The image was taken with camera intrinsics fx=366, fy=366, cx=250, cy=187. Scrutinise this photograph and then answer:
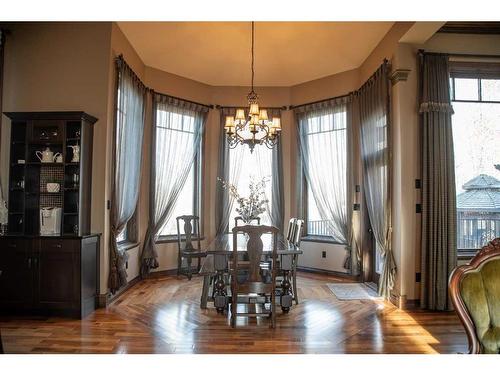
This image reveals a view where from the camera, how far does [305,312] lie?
4.18m

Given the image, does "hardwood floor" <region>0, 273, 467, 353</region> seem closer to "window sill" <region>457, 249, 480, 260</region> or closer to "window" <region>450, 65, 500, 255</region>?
"window sill" <region>457, 249, 480, 260</region>

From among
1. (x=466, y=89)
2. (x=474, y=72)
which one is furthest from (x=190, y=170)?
(x=474, y=72)

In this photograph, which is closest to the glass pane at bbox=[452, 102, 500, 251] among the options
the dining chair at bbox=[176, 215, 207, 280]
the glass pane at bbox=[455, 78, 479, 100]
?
the glass pane at bbox=[455, 78, 479, 100]

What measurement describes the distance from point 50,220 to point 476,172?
5.17 metres

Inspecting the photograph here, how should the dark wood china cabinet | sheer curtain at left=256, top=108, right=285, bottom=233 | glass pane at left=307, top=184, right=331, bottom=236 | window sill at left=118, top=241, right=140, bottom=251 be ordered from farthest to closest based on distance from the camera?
sheer curtain at left=256, top=108, right=285, bottom=233
glass pane at left=307, top=184, right=331, bottom=236
window sill at left=118, top=241, right=140, bottom=251
the dark wood china cabinet

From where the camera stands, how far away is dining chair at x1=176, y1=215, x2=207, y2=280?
596 centimetres

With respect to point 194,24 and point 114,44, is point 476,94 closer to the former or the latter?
point 194,24

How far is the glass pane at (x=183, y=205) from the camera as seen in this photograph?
6.38 meters

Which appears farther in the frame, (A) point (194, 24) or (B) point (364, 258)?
(B) point (364, 258)

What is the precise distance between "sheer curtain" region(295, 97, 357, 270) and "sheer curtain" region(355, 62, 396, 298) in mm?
676

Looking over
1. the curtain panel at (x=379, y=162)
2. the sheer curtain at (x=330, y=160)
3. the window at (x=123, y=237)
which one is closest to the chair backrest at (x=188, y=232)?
the window at (x=123, y=237)

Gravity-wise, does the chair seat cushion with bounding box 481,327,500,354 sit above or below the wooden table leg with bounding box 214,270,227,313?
above
